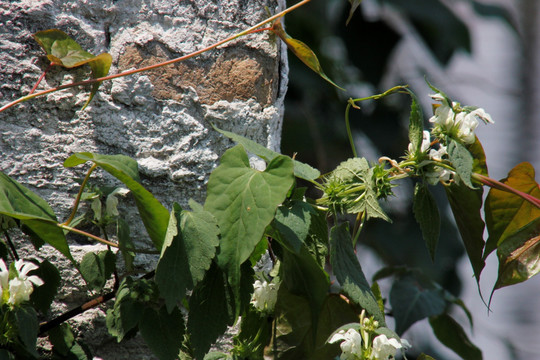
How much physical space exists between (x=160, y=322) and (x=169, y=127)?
0.28m

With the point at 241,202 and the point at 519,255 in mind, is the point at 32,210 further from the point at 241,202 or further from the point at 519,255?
the point at 519,255

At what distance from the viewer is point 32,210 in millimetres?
661

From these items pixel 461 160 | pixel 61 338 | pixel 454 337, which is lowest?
pixel 454 337

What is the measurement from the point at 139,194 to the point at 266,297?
223 millimetres

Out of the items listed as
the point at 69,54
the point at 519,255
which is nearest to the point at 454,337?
the point at 519,255

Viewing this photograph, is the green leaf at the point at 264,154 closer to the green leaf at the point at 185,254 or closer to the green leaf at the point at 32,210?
the green leaf at the point at 185,254

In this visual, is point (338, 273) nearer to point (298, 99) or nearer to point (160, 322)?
point (160, 322)

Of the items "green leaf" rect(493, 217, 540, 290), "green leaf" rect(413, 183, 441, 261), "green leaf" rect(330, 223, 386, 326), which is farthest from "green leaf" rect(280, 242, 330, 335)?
"green leaf" rect(493, 217, 540, 290)

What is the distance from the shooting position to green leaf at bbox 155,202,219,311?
59cm

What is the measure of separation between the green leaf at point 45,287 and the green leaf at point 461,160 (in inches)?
19.9

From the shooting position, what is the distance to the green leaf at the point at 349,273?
2.05 ft

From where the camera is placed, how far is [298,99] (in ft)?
6.30

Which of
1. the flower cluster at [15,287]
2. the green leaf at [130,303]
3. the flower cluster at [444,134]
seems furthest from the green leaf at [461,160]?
the flower cluster at [15,287]

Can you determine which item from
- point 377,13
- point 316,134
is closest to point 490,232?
point 316,134
